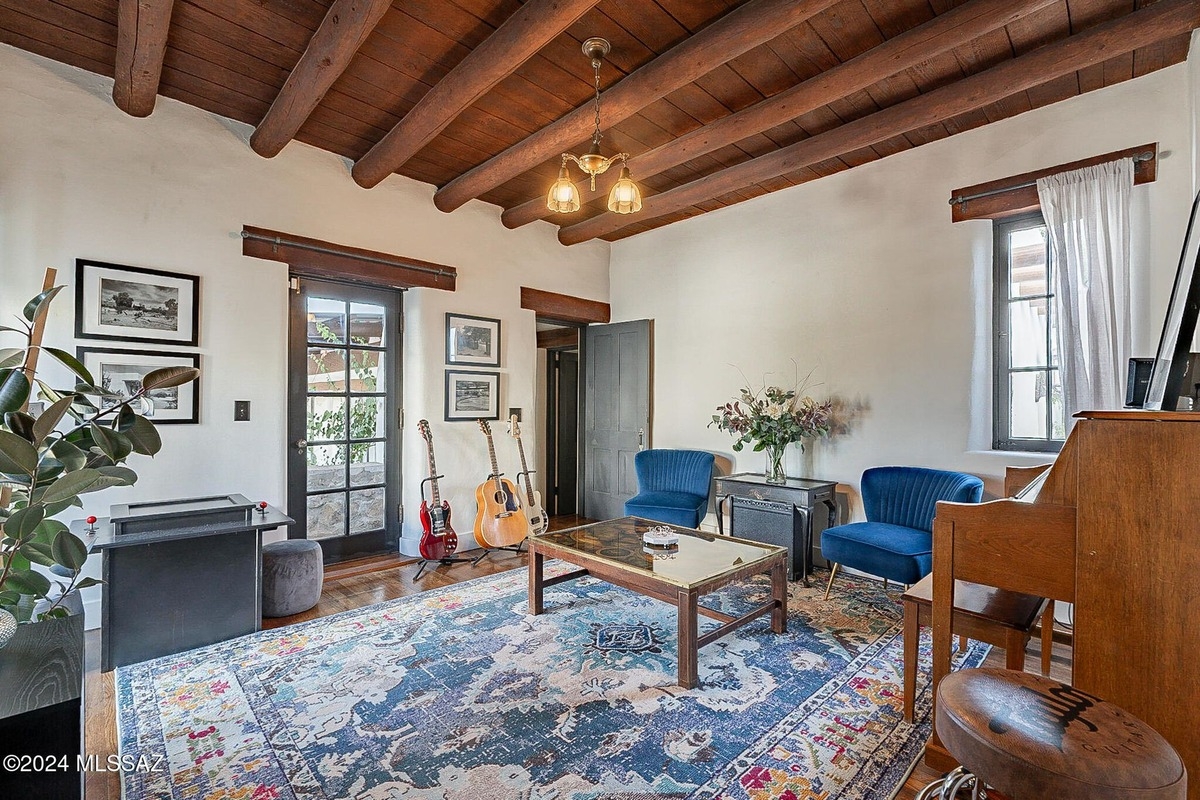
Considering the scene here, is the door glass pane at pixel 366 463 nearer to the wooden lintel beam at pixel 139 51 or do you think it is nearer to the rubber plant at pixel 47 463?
the rubber plant at pixel 47 463

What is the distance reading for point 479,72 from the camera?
2.65 metres

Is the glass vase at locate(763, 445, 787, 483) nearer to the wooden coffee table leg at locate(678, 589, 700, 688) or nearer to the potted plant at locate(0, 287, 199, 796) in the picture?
the wooden coffee table leg at locate(678, 589, 700, 688)

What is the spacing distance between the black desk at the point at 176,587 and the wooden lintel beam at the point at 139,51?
2.16 m

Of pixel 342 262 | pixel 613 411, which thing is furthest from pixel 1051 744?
pixel 613 411

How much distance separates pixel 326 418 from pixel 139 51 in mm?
2274

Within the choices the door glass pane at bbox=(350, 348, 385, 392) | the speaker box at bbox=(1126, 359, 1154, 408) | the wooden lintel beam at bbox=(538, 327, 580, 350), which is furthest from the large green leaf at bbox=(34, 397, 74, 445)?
the wooden lintel beam at bbox=(538, 327, 580, 350)

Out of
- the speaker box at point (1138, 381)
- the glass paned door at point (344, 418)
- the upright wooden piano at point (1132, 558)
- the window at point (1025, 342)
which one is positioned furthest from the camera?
the glass paned door at point (344, 418)

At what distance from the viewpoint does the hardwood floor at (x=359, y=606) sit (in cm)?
179

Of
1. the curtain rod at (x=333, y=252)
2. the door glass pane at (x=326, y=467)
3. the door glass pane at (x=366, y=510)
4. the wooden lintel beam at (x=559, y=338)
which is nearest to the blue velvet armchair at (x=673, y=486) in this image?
the wooden lintel beam at (x=559, y=338)

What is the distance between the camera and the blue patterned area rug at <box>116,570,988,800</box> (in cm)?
176

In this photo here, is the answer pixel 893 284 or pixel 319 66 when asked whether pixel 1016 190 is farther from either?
pixel 319 66

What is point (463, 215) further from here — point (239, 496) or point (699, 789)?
point (699, 789)

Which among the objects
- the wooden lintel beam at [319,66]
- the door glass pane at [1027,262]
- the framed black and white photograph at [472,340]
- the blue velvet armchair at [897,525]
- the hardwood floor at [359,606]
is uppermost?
the wooden lintel beam at [319,66]

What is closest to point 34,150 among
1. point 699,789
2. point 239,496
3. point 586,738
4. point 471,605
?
point 239,496
